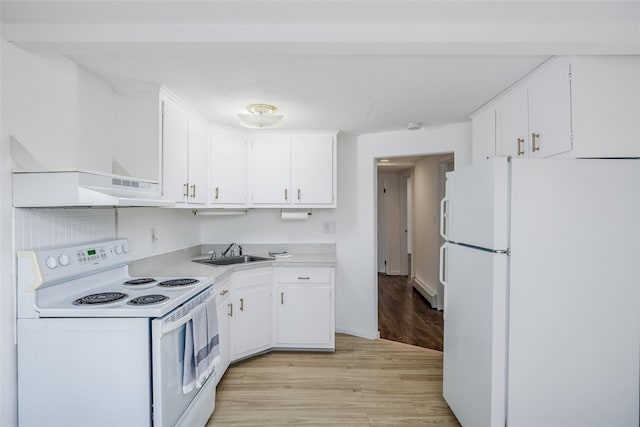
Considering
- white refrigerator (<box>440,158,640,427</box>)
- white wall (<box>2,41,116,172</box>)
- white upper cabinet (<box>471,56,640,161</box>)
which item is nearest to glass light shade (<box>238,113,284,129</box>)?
white wall (<box>2,41,116,172</box>)

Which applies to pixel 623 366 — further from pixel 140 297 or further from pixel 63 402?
pixel 63 402

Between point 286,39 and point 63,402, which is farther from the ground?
point 286,39

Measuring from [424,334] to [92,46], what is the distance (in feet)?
12.6

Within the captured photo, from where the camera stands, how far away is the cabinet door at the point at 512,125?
215 cm

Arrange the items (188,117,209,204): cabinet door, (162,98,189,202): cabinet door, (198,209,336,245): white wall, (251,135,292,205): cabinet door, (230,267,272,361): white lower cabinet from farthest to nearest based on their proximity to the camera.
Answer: (198,209,336,245): white wall, (251,135,292,205): cabinet door, (230,267,272,361): white lower cabinet, (188,117,209,204): cabinet door, (162,98,189,202): cabinet door

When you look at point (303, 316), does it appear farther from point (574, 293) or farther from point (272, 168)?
point (574, 293)

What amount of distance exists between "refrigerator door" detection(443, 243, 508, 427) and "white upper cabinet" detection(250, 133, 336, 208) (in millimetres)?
1527

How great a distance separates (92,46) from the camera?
163 cm

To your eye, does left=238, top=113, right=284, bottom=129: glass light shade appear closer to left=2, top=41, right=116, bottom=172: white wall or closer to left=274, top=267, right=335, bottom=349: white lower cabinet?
left=2, top=41, right=116, bottom=172: white wall

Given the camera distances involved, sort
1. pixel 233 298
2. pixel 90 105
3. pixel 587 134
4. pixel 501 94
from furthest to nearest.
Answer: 1. pixel 233 298
2. pixel 501 94
3. pixel 90 105
4. pixel 587 134

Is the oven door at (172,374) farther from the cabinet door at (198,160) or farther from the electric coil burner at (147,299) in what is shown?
the cabinet door at (198,160)

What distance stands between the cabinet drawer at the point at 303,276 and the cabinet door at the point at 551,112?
6.60ft

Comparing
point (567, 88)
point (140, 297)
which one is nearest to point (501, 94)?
point (567, 88)

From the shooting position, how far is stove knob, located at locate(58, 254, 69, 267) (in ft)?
5.67
